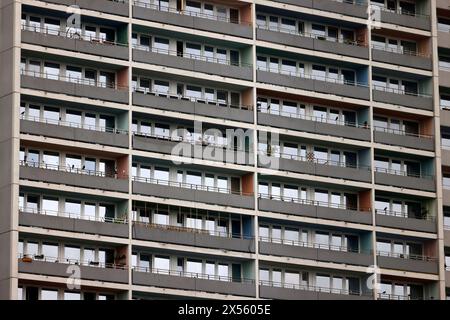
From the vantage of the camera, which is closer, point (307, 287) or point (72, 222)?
point (72, 222)

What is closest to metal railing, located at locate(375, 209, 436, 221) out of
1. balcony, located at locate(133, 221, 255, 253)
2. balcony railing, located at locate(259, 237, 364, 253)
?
balcony railing, located at locate(259, 237, 364, 253)

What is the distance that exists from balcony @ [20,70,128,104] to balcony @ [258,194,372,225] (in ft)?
42.5

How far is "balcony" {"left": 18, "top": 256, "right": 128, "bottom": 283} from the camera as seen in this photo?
101625 mm

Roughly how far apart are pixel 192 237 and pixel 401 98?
22042mm

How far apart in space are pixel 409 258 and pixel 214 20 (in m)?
23.1

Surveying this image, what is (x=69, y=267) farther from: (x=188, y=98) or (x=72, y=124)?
(x=188, y=98)

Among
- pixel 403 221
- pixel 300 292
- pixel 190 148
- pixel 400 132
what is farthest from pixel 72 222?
pixel 400 132

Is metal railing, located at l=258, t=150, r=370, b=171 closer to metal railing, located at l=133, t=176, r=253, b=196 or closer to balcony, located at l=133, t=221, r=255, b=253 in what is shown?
metal railing, located at l=133, t=176, r=253, b=196

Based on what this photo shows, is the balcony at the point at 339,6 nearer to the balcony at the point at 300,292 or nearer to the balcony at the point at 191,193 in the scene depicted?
the balcony at the point at 191,193

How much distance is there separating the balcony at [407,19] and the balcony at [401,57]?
2.20 meters

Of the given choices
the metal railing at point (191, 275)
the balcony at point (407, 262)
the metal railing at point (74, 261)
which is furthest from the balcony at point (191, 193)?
the balcony at point (407, 262)

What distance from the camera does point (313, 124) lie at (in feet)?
380

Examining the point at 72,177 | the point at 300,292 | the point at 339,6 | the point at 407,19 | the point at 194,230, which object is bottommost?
the point at 300,292

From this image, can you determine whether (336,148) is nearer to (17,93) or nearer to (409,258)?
(409,258)
